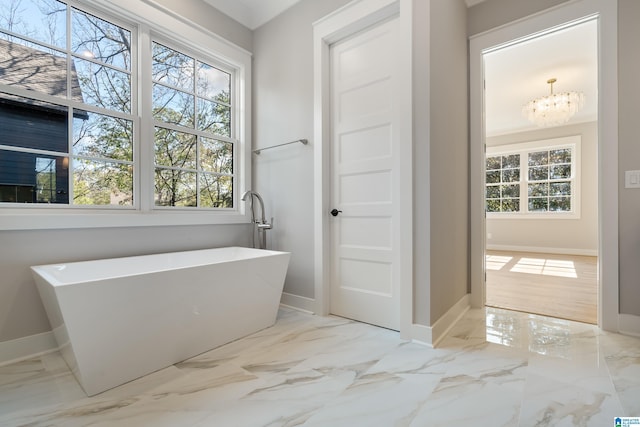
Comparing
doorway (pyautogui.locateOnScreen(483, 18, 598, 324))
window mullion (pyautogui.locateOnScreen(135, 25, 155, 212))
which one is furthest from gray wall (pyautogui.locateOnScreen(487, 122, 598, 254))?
window mullion (pyautogui.locateOnScreen(135, 25, 155, 212))

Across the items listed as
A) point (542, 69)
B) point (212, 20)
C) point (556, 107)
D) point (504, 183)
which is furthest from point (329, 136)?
point (504, 183)

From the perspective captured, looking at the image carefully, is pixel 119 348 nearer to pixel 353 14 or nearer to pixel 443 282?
pixel 443 282

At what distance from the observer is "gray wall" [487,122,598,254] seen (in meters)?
5.57

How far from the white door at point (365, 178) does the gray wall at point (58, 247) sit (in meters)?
1.25

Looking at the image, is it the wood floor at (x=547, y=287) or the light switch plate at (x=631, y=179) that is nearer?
the light switch plate at (x=631, y=179)

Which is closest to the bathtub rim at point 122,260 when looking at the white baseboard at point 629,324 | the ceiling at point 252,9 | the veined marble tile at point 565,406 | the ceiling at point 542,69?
the veined marble tile at point 565,406

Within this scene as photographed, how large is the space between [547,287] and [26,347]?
447 cm

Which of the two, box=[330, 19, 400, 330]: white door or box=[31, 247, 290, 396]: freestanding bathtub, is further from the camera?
box=[330, 19, 400, 330]: white door

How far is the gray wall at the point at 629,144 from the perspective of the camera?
197cm

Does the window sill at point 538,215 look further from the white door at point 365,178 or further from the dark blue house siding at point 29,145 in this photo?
the dark blue house siding at point 29,145

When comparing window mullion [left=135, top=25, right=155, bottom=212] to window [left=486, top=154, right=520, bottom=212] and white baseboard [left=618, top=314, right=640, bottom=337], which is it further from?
window [left=486, top=154, right=520, bottom=212]

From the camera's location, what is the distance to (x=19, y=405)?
1.32 m

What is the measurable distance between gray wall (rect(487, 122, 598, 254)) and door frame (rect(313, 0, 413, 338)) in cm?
559

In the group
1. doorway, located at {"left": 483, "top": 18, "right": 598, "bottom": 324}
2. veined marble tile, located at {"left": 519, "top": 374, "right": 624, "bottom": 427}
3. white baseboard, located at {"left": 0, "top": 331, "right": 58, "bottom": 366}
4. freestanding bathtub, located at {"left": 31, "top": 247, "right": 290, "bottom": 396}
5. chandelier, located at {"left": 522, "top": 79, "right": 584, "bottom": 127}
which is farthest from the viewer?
chandelier, located at {"left": 522, "top": 79, "right": 584, "bottom": 127}
